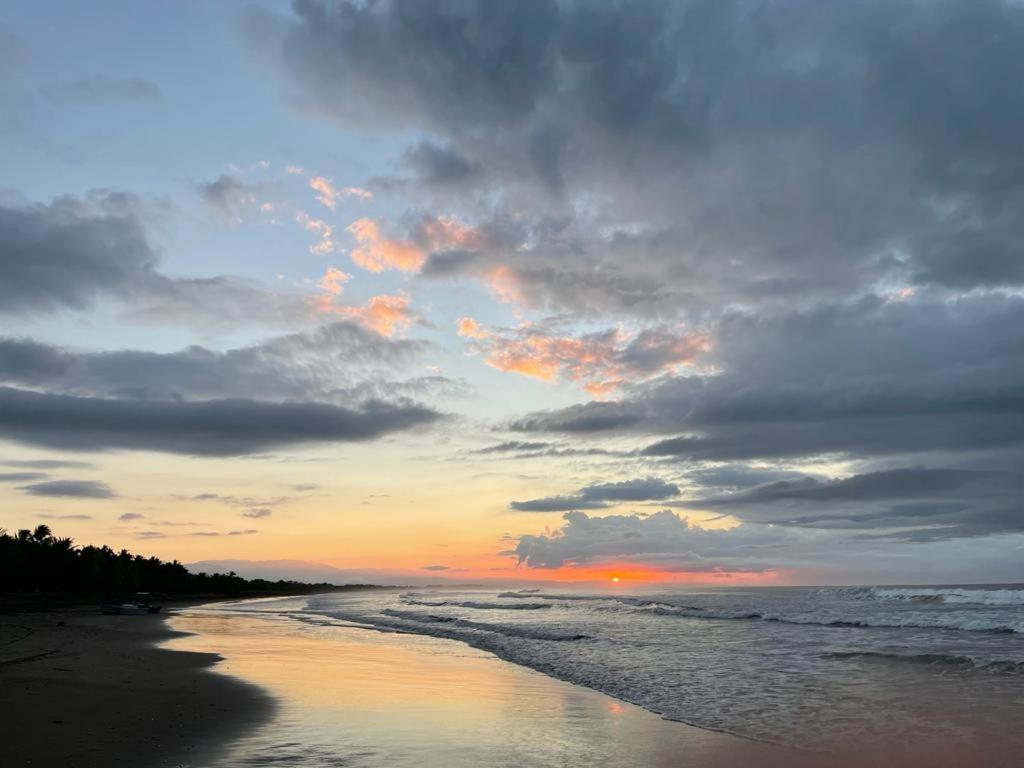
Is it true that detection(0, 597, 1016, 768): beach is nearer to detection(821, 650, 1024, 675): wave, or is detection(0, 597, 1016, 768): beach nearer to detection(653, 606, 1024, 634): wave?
detection(821, 650, 1024, 675): wave

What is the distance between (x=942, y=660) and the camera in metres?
27.4

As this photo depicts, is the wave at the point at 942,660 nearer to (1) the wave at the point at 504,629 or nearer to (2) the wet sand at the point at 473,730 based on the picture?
(2) the wet sand at the point at 473,730

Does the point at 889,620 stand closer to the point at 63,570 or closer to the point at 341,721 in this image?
the point at 341,721

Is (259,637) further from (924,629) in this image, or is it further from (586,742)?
(924,629)

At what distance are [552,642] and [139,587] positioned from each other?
10587 centimetres

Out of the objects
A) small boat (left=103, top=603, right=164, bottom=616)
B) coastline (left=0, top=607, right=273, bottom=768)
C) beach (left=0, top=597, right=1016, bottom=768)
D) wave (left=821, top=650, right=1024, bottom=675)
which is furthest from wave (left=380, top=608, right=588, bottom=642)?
small boat (left=103, top=603, right=164, bottom=616)

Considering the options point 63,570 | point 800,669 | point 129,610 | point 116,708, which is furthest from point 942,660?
point 63,570

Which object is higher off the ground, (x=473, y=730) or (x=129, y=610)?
(x=473, y=730)

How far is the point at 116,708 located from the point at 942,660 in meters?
28.2

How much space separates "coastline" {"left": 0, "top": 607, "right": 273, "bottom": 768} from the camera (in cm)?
1160

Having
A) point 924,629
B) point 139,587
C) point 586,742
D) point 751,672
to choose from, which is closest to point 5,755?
point 586,742

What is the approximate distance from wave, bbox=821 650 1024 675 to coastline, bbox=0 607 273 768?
2353 cm

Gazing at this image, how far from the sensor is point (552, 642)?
3712 centimetres

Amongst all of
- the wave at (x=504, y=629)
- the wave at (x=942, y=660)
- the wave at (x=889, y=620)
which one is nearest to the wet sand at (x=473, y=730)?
the wave at (x=942, y=660)
